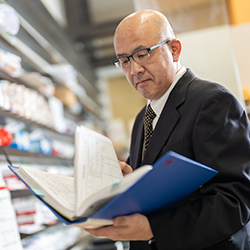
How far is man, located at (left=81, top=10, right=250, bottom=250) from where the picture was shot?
0.91 metres

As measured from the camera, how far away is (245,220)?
0.93 metres

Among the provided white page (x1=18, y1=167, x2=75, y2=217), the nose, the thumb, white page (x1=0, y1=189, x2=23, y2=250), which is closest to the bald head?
the nose

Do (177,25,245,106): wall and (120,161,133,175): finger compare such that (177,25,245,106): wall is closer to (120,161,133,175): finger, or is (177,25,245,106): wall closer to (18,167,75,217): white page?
(120,161,133,175): finger

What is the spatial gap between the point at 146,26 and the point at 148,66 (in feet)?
0.52

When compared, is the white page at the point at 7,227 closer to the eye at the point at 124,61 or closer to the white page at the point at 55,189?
the white page at the point at 55,189

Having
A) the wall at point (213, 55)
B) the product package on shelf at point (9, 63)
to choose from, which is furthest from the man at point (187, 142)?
the product package on shelf at point (9, 63)

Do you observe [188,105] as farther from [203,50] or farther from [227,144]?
[203,50]

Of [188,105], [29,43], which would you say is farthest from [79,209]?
[29,43]

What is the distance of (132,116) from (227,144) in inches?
269

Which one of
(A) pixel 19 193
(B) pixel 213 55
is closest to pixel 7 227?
(A) pixel 19 193

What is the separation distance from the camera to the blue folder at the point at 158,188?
759 millimetres

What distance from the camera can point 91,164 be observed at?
918 mm

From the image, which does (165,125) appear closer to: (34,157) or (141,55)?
(141,55)

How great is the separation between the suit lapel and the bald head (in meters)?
0.24
